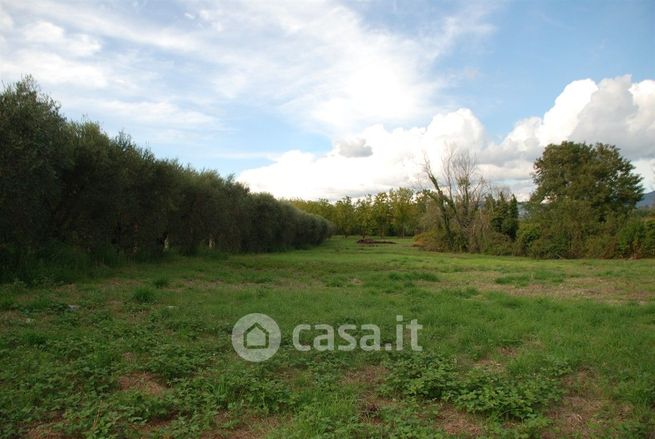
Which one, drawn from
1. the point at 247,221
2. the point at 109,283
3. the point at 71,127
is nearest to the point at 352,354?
the point at 109,283

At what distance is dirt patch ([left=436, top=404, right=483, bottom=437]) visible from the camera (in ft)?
12.1

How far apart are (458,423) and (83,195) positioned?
12.8 metres

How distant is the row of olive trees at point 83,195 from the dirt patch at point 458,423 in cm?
996

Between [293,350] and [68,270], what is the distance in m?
8.32

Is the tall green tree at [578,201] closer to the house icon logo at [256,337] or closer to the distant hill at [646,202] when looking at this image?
the distant hill at [646,202]

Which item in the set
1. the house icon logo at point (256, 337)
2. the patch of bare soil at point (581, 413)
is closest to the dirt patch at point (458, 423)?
the patch of bare soil at point (581, 413)

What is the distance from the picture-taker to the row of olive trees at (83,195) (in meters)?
9.98

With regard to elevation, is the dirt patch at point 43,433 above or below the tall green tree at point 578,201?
below

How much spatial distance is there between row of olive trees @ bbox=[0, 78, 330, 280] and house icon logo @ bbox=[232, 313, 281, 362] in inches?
250

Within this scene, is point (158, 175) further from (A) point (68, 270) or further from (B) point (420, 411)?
(B) point (420, 411)

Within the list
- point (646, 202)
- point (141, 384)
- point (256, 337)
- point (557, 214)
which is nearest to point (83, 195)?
point (256, 337)

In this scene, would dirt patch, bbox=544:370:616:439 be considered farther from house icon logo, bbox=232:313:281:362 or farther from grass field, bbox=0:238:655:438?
house icon logo, bbox=232:313:281:362

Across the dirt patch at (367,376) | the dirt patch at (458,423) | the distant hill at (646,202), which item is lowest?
the dirt patch at (458,423)

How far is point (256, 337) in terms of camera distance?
20.8ft
